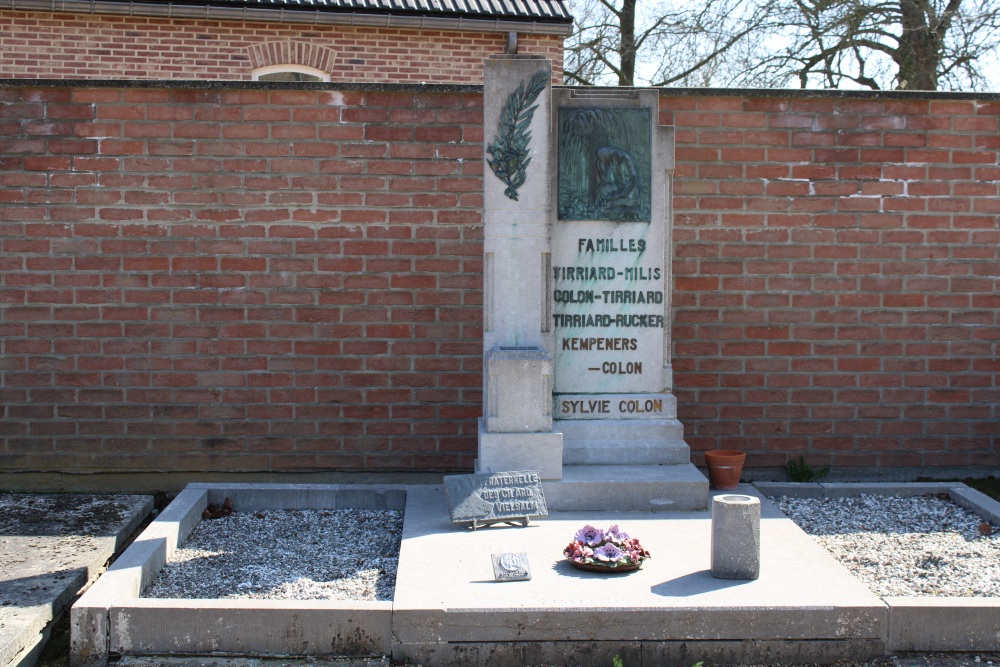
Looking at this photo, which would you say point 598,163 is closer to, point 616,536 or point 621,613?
point 616,536

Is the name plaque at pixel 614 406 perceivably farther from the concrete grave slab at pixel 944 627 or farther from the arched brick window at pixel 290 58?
the arched brick window at pixel 290 58

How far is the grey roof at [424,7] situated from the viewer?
10.8 meters

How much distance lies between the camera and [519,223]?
5.98 m

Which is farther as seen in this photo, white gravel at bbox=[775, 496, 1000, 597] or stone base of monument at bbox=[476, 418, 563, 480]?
stone base of monument at bbox=[476, 418, 563, 480]

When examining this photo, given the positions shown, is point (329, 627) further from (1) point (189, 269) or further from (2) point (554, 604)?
(1) point (189, 269)

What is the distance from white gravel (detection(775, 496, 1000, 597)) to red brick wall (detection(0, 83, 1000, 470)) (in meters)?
1.08

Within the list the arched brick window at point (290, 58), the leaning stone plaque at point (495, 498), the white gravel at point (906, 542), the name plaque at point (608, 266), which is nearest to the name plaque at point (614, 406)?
the name plaque at point (608, 266)

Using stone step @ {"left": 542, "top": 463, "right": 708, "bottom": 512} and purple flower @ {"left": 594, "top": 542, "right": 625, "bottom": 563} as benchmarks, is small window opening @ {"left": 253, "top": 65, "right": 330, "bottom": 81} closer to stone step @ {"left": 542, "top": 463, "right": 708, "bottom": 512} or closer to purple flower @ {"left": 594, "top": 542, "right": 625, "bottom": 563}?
stone step @ {"left": 542, "top": 463, "right": 708, "bottom": 512}

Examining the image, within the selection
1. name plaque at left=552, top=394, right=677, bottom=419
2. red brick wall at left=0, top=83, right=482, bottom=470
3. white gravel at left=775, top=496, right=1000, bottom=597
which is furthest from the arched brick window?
white gravel at left=775, top=496, right=1000, bottom=597

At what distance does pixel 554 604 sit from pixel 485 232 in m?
2.55

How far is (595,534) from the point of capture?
480 centimetres

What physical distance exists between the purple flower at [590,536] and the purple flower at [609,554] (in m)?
0.07

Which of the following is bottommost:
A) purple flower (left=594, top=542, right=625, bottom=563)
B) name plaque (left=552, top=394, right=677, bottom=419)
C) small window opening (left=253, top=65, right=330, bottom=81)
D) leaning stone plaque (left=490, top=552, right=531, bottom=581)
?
leaning stone plaque (left=490, top=552, right=531, bottom=581)

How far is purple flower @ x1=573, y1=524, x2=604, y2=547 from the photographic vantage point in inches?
187
